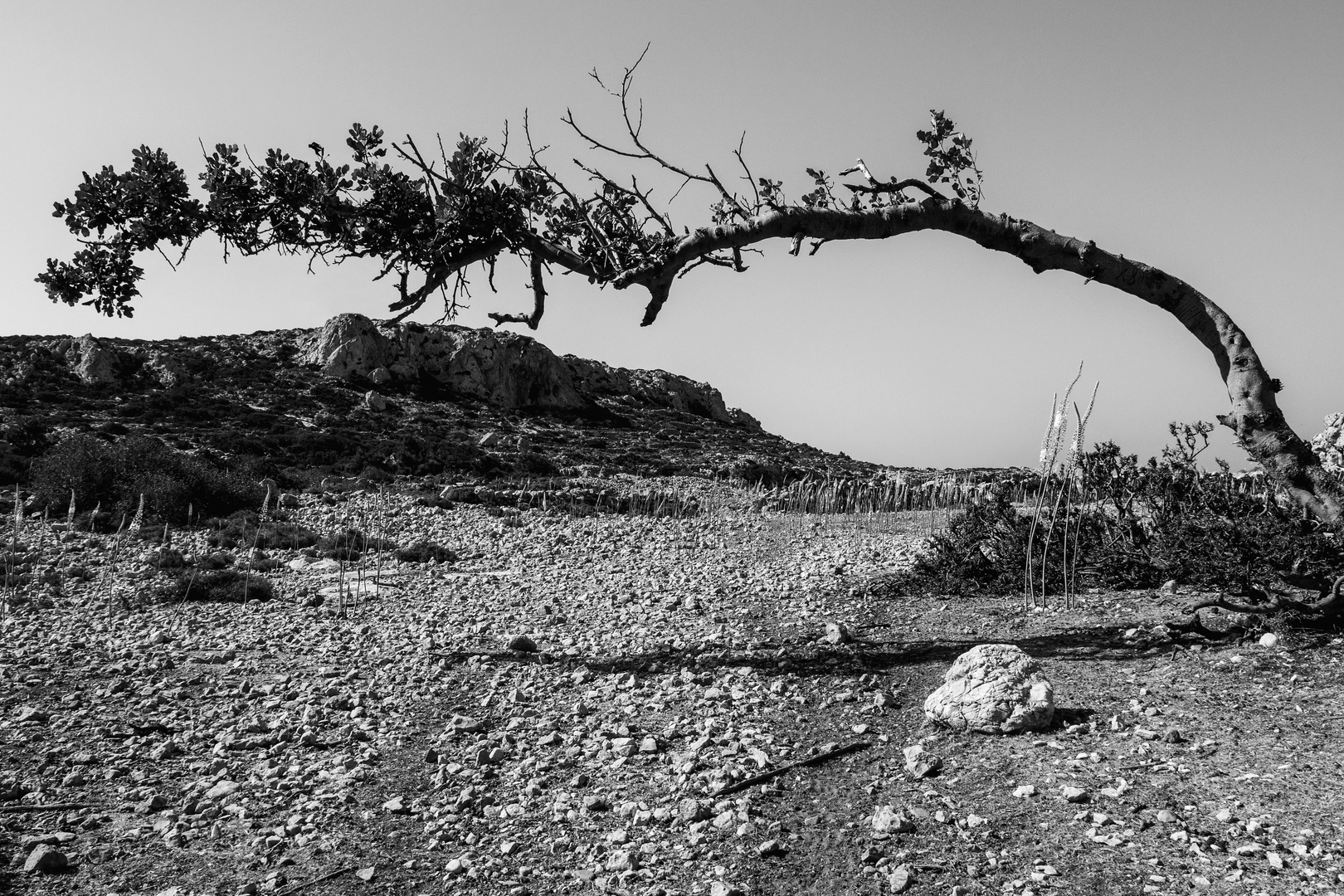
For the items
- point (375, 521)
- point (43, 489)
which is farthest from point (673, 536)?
point (43, 489)

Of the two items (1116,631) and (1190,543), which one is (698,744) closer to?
(1116,631)

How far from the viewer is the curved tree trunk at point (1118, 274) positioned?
589cm

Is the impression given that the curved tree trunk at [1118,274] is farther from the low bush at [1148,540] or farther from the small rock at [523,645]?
the small rock at [523,645]

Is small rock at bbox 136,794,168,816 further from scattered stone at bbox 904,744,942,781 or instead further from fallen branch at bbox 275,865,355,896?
scattered stone at bbox 904,744,942,781

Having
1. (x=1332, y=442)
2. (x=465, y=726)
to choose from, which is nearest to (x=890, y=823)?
(x=465, y=726)

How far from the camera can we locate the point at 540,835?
4.12 meters

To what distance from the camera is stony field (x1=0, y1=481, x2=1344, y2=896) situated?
363 cm

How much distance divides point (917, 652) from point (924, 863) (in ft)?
11.1

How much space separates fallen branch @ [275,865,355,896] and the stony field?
20 mm

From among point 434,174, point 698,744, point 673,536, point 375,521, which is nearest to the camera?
point 698,744

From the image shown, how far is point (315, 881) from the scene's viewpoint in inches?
149

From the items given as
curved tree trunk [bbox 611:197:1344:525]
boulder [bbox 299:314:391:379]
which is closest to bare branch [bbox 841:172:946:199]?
curved tree trunk [bbox 611:197:1344:525]

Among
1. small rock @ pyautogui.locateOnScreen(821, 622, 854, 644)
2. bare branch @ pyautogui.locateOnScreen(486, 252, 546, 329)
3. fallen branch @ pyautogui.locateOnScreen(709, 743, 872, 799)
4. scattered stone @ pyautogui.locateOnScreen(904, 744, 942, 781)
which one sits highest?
bare branch @ pyautogui.locateOnScreen(486, 252, 546, 329)

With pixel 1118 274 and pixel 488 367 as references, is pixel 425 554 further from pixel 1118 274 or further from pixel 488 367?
pixel 488 367
